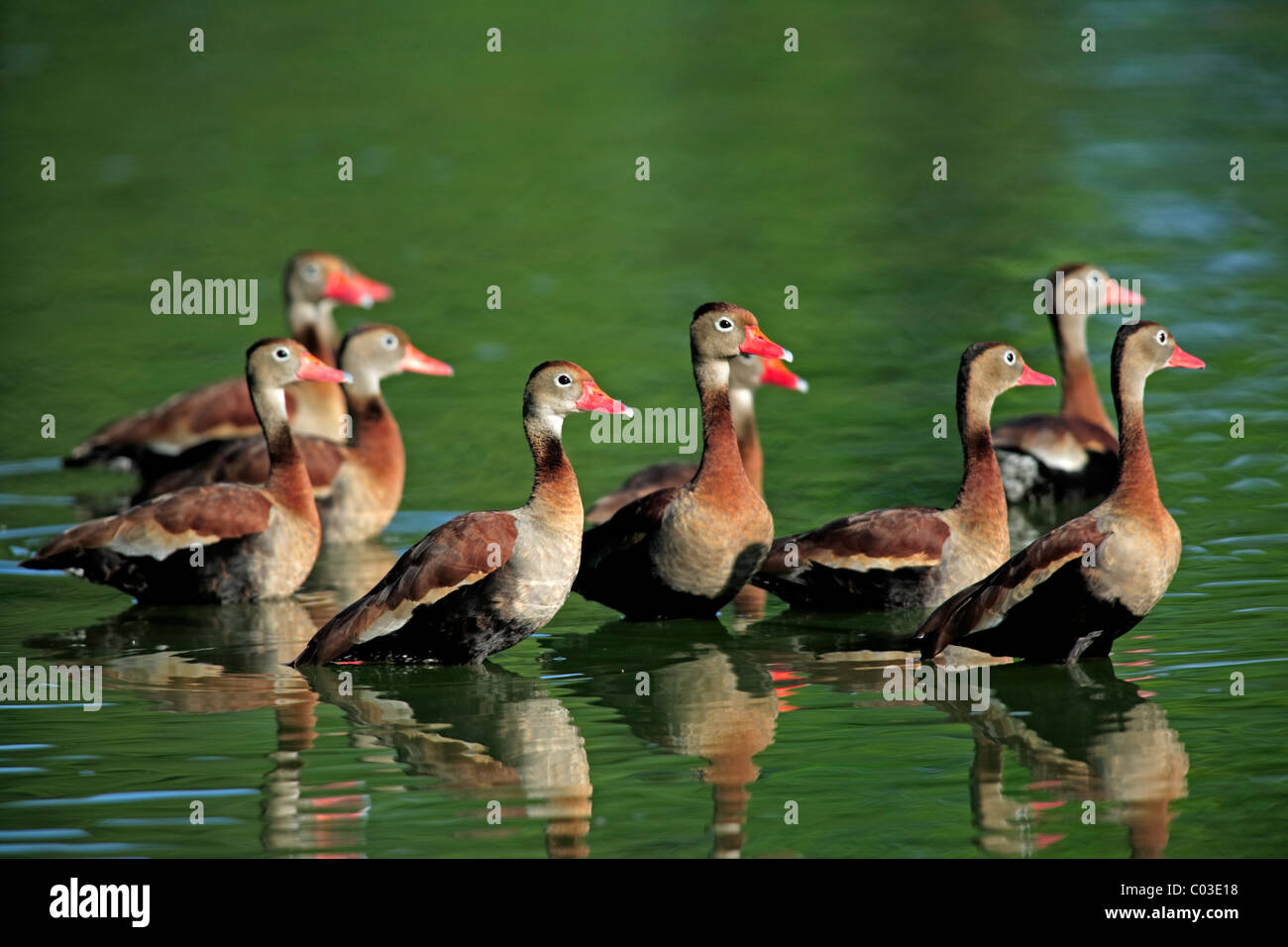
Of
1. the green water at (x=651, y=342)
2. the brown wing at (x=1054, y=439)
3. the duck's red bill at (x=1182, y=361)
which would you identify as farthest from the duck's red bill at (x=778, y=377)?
the duck's red bill at (x=1182, y=361)

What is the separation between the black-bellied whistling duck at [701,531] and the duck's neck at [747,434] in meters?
1.42

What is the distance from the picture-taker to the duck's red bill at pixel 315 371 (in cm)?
1112

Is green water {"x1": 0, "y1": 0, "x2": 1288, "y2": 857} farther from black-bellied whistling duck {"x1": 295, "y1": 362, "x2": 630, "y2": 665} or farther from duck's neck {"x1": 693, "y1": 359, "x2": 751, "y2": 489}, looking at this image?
duck's neck {"x1": 693, "y1": 359, "x2": 751, "y2": 489}

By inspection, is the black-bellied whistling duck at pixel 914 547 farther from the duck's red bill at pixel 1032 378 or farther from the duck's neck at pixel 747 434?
the duck's neck at pixel 747 434

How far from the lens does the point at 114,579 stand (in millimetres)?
10375

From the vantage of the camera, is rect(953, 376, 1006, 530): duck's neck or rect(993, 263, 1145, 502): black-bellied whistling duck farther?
rect(993, 263, 1145, 502): black-bellied whistling duck

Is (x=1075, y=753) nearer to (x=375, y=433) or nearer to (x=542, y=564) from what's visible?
(x=542, y=564)

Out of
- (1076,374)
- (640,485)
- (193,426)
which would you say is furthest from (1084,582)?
(193,426)

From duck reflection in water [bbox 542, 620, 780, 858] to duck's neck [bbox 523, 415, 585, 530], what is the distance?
0.77 meters

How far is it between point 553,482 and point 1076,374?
5427mm

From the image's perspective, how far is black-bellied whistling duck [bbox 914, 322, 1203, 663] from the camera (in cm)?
830

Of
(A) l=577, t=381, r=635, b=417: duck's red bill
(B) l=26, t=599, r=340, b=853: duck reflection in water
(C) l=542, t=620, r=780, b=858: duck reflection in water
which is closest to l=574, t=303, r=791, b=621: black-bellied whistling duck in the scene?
(C) l=542, t=620, r=780, b=858: duck reflection in water
